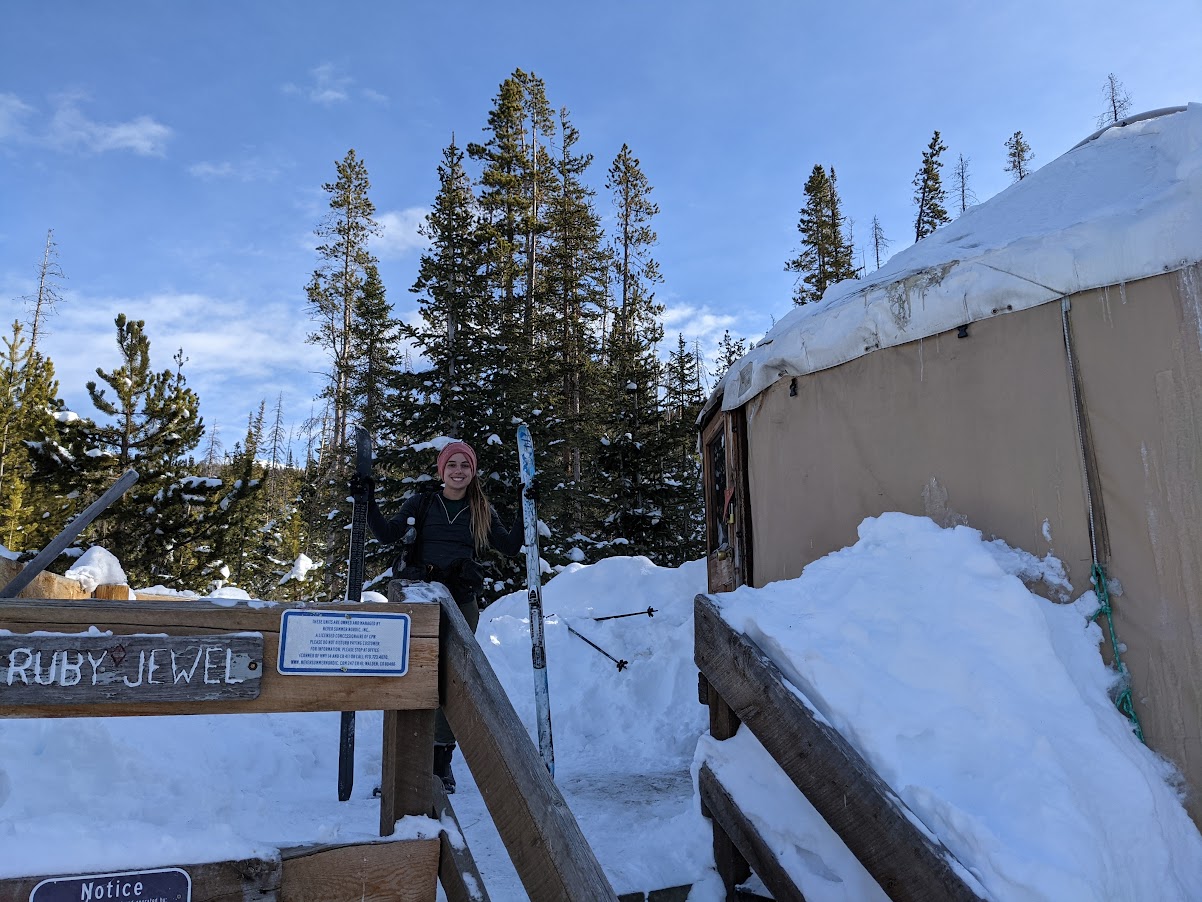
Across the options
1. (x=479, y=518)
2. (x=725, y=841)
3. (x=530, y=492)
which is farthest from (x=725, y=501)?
(x=725, y=841)

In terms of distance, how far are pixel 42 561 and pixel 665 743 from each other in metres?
4.01

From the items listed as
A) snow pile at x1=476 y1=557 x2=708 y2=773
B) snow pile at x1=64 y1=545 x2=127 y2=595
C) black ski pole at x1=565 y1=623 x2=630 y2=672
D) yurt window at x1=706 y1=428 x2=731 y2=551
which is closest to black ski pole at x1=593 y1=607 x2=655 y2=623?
snow pile at x1=476 y1=557 x2=708 y2=773

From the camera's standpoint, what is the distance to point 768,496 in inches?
183

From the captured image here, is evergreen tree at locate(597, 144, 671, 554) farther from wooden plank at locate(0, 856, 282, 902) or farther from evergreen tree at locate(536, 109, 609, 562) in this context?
wooden plank at locate(0, 856, 282, 902)

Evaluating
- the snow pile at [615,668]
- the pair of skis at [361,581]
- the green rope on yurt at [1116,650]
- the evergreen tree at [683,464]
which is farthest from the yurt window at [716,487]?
the evergreen tree at [683,464]

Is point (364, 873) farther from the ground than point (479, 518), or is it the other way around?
point (479, 518)

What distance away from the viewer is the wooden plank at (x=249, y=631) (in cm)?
171

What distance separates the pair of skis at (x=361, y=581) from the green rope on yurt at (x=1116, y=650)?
268 centimetres

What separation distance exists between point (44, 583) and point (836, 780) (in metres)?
6.66

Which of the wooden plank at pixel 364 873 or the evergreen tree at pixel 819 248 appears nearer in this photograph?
the wooden plank at pixel 364 873

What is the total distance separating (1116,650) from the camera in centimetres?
269

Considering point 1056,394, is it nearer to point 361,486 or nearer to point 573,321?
point 361,486

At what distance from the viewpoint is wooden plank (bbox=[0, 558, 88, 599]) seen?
6.18 m

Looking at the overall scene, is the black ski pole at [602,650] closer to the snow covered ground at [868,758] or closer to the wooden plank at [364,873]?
the snow covered ground at [868,758]
